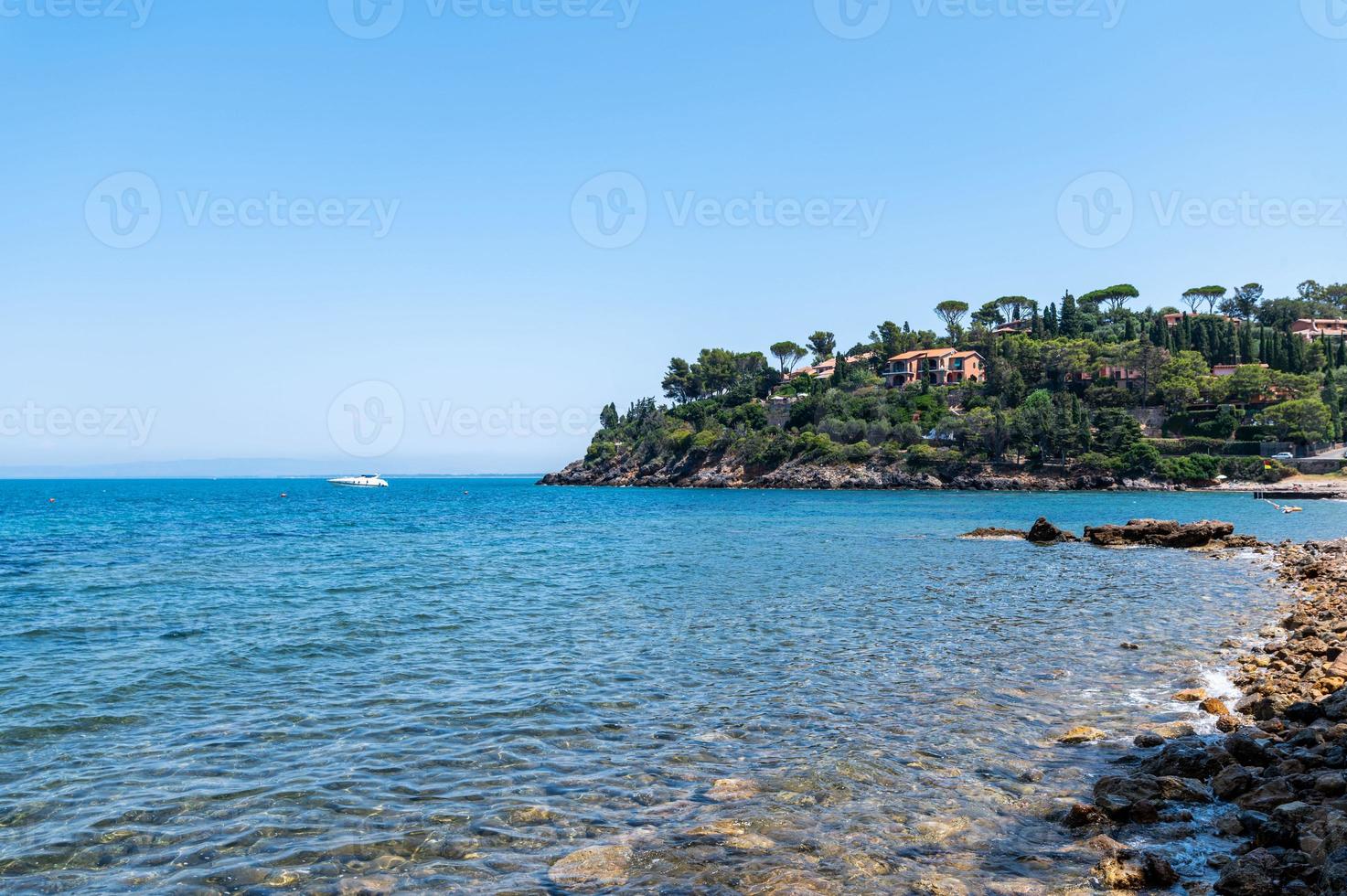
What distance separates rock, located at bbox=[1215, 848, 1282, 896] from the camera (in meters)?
Answer: 6.75

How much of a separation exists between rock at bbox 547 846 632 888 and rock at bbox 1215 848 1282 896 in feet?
16.7

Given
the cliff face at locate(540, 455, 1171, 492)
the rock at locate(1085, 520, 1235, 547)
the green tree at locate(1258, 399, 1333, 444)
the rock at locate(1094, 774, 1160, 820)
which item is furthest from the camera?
the cliff face at locate(540, 455, 1171, 492)

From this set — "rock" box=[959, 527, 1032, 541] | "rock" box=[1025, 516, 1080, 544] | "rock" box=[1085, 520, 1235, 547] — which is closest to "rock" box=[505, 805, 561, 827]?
"rock" box=[1025, 516, 1080, 544]

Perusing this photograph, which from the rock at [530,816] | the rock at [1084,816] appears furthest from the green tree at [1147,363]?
the rock at [530,816]

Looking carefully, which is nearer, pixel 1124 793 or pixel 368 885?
pixel 368 885

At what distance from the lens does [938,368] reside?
159 m

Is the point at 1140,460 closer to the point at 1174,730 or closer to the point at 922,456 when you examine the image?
the point at 922,456

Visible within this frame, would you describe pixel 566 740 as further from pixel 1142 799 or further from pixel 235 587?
pixel 235 587

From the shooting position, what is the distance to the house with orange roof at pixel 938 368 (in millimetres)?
157250

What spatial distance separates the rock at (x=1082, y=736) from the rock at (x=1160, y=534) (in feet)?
120

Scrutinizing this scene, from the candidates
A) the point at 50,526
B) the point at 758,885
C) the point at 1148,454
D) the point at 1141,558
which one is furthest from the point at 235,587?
the point at 1148,454

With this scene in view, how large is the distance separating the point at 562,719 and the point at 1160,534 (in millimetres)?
42578

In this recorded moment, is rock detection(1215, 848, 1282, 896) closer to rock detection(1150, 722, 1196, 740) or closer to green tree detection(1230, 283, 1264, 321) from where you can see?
rock detection(1150, 722, 1196, 740)

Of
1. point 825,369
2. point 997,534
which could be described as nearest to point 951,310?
point 825,369
